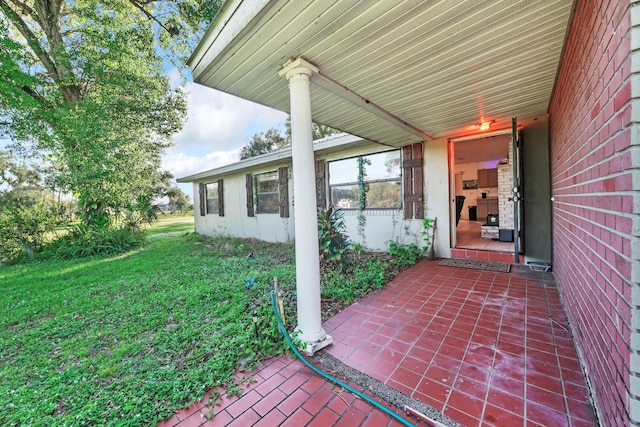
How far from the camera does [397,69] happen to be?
2.24m

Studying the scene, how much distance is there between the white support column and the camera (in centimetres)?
204

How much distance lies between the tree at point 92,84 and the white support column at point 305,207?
295 inches

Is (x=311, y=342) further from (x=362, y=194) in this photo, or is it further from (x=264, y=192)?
(x=264, y=192)

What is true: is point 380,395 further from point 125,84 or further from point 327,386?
point 125,84

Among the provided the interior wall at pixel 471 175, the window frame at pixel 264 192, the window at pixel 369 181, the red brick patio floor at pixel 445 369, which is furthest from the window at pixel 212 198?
the interior wall at pixel 471 175

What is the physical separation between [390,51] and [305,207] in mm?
1383

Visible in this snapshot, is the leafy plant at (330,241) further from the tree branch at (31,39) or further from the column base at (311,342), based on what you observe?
the tree branch at (31,39)

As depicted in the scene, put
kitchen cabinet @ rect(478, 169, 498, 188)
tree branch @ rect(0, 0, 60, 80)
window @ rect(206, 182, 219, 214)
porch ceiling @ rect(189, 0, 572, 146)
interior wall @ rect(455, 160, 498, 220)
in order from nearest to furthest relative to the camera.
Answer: porch ceiling @ rect(189, 0, 572, 146) → tree branch @ rect(0, 0, 60, 80) → kitchen cabinet @ rect(478, 169, 498, 188) → interior wall @ rect(455, 160, 498, 220) → window @ rect(206, 182, 219, 214)

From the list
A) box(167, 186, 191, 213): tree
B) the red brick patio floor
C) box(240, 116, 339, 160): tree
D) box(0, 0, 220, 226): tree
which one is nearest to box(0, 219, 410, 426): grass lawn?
the red brick patio floor

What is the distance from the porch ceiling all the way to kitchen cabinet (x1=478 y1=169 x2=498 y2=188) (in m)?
6.16

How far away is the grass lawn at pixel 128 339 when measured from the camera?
1.62 m

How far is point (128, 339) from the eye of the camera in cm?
242

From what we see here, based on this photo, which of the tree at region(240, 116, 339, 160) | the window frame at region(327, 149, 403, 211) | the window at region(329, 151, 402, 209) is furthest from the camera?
the tree at region(240, 116, 339, 160)

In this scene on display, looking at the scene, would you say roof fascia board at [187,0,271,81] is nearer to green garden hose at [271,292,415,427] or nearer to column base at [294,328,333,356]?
green garden hose at [271,292,415,427]
